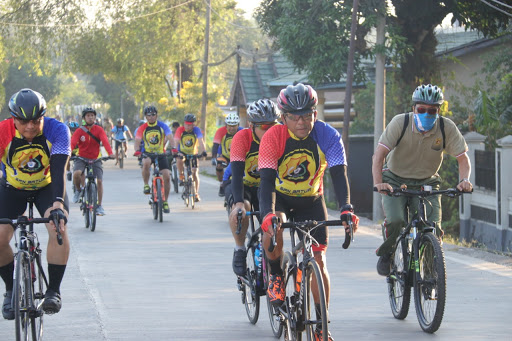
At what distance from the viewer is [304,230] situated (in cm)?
655

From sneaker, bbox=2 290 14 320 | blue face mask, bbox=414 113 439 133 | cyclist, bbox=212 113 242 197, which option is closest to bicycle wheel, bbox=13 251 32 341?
sneaker, bbox=2 290 14 320

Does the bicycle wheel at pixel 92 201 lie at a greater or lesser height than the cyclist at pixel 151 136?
lesser

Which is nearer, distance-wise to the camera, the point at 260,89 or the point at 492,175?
the point at 492,175

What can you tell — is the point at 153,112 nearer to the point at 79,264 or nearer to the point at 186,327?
the point at 79,264

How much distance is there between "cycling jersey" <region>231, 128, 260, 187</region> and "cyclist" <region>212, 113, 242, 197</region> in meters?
5.36

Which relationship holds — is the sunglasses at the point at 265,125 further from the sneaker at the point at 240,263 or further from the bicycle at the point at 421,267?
the bicycle at the point at 421,267

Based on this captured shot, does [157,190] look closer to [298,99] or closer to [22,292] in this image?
[22,292]

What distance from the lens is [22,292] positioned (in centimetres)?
667

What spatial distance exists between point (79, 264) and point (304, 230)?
6315mm

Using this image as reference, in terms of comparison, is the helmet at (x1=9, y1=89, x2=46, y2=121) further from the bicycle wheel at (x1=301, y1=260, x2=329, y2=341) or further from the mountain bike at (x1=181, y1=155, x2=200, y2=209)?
the mountain bike at (x1=181, y1=155, x2=200, y2=209)

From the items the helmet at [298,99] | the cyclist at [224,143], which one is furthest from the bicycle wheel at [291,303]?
the cyclist at [224,143]

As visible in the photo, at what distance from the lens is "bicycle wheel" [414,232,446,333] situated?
7.52 metres

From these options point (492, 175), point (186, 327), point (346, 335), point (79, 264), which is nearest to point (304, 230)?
point (346, 335)

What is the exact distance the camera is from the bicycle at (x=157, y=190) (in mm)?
17525
